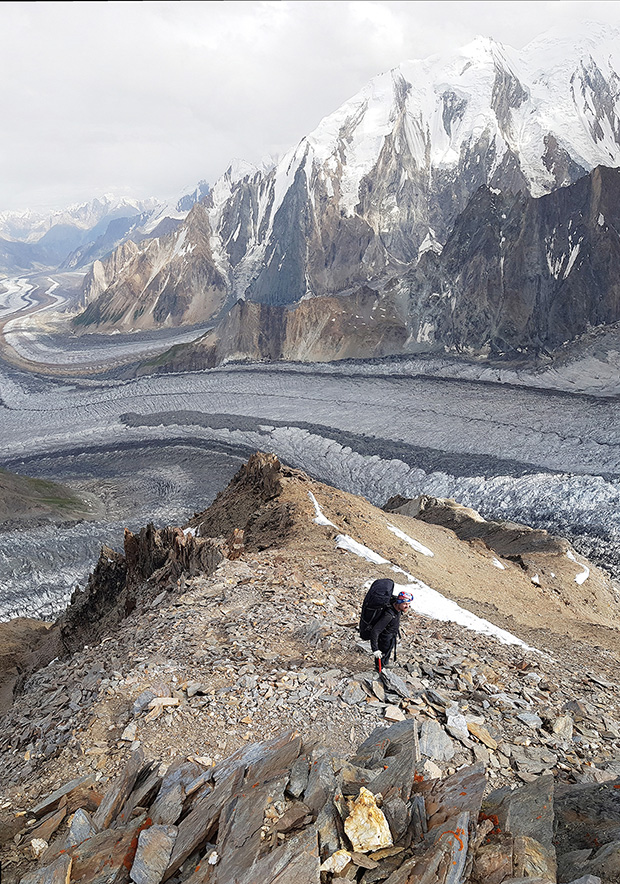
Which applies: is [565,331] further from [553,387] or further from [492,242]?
[492,242]

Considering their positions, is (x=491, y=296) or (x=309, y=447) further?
(x=491, y=296)

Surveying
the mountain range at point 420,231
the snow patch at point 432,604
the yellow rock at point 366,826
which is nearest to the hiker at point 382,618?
the snow patch at point 432,604

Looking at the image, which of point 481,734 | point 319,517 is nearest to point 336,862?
point 481,734

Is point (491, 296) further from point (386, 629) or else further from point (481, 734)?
point (481, 734)

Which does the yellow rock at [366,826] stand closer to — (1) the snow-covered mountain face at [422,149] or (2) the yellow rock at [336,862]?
(2) the yellow rock at [336,862]

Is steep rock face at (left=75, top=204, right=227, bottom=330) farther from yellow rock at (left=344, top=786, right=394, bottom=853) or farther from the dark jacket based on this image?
yellow rock at (left=344, top=786, right=394, bottom=853)

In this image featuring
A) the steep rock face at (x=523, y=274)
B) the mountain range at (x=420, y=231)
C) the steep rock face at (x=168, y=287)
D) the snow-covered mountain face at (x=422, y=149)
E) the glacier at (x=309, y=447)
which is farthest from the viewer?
the steep rock face at (x=168, y=287)
